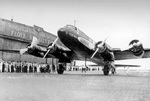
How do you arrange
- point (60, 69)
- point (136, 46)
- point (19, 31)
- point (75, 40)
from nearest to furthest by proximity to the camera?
point (136, 46), point (75, 40), point (60, 69), point (19, 31)

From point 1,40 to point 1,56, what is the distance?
9.49ft

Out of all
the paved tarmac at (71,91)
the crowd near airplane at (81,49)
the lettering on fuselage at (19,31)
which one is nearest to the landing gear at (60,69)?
the crowd near airplane at (81,49)

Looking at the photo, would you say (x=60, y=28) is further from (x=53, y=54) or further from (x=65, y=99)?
(x=65, y=99)

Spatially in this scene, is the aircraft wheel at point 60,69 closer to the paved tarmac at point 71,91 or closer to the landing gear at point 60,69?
the landing gear at point 60,69

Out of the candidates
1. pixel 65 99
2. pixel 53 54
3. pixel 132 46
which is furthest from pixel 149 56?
pixel 65 99

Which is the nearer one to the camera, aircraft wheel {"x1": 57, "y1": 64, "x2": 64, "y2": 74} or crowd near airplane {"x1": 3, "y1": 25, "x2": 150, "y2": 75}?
crowd near airplane {"x1": 3, "y1": 25, "x2": 150, "y2": 75}

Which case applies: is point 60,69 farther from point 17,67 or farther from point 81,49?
point 17,67

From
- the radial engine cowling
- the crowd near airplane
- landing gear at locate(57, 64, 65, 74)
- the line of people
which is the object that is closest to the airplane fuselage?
the crowd near airplane

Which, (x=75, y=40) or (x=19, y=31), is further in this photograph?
(x=19, y=31)

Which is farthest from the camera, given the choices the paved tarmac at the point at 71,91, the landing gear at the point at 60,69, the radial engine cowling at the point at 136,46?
the landing gear at the point at 60,69

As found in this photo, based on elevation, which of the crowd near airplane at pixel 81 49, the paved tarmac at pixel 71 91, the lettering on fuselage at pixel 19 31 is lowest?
the paved tarmac at pixel 71 91

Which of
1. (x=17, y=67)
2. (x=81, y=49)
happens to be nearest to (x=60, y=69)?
(x=81, y=49)

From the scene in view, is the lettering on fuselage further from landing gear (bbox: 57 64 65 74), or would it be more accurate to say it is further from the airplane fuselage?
the airplane fuselage

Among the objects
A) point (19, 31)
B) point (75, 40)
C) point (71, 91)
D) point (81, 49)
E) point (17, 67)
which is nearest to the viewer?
point (71, 91)
